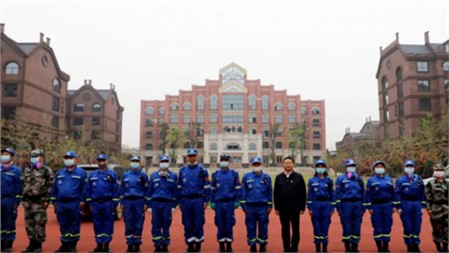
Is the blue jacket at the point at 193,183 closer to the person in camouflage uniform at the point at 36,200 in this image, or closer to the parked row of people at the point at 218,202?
the parked row of people at the point at 218,202

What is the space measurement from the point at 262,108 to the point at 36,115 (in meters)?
40.6

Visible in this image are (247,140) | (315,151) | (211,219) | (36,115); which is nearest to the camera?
(211,219)

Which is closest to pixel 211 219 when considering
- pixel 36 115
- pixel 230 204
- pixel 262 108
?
pixel 230 204

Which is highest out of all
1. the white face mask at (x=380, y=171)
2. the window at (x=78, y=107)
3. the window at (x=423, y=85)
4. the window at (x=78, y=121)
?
the window at (x=423, y=85)

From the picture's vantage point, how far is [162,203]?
698cm

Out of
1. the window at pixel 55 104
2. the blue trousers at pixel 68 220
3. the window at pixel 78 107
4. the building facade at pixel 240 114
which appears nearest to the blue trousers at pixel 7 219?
the blue trousers at pixel 68 220

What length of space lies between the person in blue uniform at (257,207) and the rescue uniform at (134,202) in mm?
2104

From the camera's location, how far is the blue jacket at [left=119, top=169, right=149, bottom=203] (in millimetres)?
7051

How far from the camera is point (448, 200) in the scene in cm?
674

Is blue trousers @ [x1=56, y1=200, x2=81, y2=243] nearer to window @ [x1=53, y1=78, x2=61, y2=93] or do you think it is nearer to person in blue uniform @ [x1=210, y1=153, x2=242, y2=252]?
person in blue uniform @ [x1=210, y1=153, x2=242, y2=252]

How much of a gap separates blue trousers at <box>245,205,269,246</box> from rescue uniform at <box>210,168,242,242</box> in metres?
0.36

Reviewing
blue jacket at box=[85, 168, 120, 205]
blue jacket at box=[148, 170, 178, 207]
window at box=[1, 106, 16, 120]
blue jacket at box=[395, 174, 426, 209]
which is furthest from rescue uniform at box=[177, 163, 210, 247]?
window at box=[1, 106, 16, 120]

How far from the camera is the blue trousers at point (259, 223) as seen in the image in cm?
679

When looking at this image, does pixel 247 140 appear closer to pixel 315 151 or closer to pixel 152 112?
pixel 315 151
